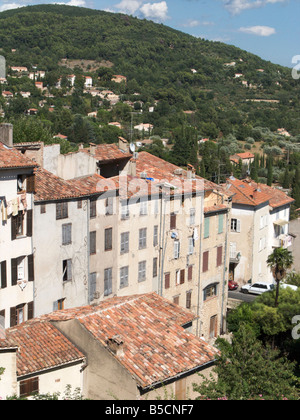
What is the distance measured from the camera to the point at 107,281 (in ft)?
113

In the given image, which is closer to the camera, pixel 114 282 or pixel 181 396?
pixel 181 396

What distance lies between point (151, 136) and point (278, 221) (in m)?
104

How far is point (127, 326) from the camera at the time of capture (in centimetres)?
2312

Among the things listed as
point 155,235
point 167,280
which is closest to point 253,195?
point 167,280

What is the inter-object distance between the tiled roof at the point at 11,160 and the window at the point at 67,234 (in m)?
4.20

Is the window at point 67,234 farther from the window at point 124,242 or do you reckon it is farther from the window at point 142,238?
the window at point 142,238

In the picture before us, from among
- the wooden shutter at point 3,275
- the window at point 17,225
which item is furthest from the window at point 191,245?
the wooden shutter at point 3,275

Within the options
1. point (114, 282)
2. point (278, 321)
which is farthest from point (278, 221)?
point (114, 282)

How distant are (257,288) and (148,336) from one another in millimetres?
34505

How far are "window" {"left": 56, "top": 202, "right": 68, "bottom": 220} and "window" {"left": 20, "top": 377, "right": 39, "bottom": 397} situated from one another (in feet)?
37.6

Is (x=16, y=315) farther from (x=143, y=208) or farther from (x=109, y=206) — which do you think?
(x=143, y=208)

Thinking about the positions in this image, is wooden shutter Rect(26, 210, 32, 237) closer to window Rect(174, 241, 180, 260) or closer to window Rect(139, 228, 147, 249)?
window Rect(139, 228, 147, 249)

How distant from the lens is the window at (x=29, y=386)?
19981 millimetres
